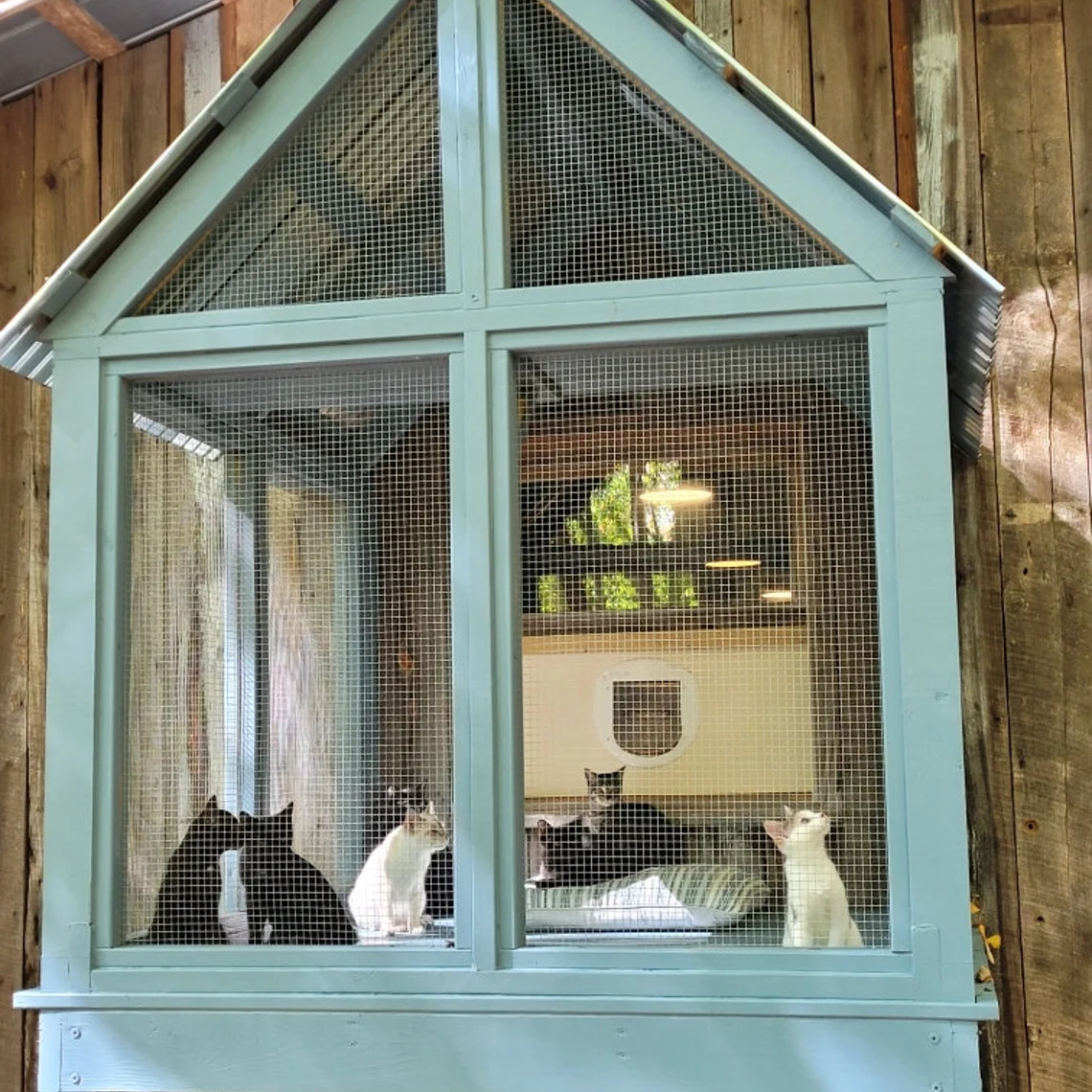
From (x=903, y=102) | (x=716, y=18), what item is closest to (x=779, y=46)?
(x=716, y=18)

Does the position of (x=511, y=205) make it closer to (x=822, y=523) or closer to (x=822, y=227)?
(x=822, y=227)

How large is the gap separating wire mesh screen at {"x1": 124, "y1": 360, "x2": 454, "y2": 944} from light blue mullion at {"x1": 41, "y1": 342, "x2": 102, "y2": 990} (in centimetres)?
5

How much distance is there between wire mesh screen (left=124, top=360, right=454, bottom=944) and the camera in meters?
1.37

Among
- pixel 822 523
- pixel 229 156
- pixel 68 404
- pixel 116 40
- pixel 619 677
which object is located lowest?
pixel 619 677

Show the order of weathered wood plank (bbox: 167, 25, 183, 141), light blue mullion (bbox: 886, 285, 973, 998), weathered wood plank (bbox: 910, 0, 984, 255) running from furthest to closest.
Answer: weathered wood plank (bbox: 167, 25, 183, 141), weathered wood plank (bbox: 910, 0, 984, 255), light blue mullion (bbox: 886, 285, 973, 998)

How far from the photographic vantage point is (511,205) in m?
1.36

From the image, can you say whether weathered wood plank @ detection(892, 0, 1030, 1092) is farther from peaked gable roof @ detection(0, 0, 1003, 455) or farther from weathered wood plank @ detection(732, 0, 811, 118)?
peaked gable roof @ detection(0, 0, 1003, 455)

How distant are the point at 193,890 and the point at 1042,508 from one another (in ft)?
4.39

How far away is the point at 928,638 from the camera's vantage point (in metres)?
1.22

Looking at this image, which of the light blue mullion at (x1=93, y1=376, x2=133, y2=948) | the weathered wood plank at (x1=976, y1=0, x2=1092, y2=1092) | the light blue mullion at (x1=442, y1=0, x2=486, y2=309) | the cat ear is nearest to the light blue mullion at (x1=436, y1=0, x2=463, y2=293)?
the light blue mullion at (x1=442, y1=0, x2=486, y2=309)

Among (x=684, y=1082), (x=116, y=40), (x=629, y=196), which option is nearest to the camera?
(x=684, y=1082)

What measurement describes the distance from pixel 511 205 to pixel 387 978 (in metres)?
0.87

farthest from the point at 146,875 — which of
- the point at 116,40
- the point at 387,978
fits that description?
the point at 116,40

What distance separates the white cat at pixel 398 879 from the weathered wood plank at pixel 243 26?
1.42 metres
